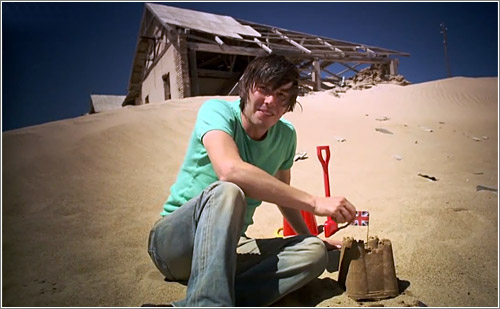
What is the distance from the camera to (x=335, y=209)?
1217 mm

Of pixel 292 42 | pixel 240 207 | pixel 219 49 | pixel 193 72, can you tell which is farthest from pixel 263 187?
pixel 292 42

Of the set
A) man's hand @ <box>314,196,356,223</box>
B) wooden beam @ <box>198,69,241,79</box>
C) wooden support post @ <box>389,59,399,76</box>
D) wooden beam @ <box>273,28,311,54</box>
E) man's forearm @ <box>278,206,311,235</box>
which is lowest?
man's forearm @ <box>278,206,311,235</box>

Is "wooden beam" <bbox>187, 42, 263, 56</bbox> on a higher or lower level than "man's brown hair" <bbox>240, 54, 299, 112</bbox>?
higher

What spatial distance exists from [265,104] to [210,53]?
1118cm

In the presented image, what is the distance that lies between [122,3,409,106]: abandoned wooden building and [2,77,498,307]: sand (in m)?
4.57

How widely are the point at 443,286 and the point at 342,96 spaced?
8.80 m

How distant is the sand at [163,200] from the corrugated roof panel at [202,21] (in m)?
5.34

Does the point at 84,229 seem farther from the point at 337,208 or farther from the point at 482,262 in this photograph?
the point at 482,262

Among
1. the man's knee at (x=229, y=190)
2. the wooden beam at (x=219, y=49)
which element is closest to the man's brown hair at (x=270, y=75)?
the man's knee at (x=229, y=190)

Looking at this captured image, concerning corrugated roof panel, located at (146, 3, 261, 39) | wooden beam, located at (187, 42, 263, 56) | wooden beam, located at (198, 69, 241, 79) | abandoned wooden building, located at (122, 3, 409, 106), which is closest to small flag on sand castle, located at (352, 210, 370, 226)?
abandoned wooden building, located at (122, 3, 409, 106)

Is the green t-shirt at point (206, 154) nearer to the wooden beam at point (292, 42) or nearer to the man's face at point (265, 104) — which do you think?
the man's face at point (265, 104)

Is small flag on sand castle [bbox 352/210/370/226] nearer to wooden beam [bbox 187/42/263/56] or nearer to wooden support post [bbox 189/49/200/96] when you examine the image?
wooden support post [bbox 189/49/200/96]

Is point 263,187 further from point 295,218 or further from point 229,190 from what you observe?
point 295,218

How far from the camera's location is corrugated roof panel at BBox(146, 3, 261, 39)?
10.3 metres
